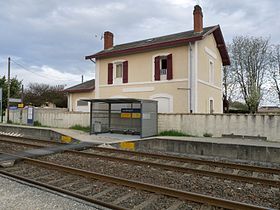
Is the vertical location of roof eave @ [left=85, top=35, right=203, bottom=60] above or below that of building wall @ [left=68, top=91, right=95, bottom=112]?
above

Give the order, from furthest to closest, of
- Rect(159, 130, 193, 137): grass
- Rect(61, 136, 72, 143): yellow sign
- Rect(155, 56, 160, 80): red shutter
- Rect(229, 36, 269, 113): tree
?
Rect(229, 36, 269, 113): tree → Rect(155, 56, 160, 80): red shutter → Rect(159, 130, 193, 137): grass → Rect(61, 136, 72, 143): yellow sign

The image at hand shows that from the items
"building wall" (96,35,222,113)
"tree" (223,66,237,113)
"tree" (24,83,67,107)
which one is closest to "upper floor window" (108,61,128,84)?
"building wall" (96,35,222,113)

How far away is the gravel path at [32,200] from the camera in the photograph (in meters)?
4.73

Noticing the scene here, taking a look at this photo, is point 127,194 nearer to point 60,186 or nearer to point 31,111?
point 60,186

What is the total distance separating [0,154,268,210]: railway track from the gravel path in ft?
0.95

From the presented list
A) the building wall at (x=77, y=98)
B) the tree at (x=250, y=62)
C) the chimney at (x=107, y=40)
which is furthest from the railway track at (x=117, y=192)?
the tree at (x=250, y=62)

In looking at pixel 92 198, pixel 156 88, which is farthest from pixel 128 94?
pixel 92 198

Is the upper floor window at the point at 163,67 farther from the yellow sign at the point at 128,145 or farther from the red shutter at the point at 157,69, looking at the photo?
the yellow sign at the point at 128,145

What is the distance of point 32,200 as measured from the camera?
508 centimetres

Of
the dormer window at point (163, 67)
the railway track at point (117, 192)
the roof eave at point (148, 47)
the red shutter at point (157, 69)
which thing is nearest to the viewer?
the railway track at point (117, 192)

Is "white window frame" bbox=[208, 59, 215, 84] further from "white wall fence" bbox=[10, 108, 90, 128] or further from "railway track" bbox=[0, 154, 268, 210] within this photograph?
"railway track" bbox=[0, 154, 268, 210]

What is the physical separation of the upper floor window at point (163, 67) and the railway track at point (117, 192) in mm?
12319

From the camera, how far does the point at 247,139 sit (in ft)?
41.9

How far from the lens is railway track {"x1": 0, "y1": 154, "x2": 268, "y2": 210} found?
4.91 m
